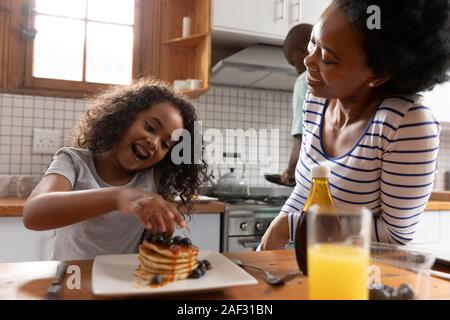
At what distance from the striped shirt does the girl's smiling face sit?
0.40m

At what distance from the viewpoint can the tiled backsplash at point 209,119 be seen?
6.59 ft

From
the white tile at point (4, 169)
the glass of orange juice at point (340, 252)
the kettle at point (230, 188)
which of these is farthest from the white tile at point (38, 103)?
the glass of orange juice at point (340, 252)

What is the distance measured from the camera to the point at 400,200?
85 cm

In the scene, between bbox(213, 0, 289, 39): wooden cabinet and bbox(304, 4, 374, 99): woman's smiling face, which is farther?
bbox(213, 0, 289, 39): wooden cabinet

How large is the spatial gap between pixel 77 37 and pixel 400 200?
1.91 meters

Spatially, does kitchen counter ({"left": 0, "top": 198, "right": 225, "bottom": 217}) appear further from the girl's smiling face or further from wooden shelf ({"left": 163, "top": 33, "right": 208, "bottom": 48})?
wooden shelf ({"left": 163, "top": 33, "right": 208, "bottom": 48})

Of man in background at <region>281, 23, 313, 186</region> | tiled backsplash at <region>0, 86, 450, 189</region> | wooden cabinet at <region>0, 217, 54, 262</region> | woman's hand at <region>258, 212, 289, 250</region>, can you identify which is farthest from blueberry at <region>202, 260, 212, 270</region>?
tiled backsplash at <region>0, 86, 450, 189</region>

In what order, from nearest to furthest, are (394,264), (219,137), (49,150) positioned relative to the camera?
(394,264)
(49,150)
(219,137)

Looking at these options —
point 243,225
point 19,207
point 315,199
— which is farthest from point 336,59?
point 19,207

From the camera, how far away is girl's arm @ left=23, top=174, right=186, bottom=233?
63cm

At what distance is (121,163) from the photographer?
1161 mm

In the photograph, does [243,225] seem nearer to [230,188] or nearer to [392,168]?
[230,188]

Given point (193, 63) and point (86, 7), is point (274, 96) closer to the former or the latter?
point (193, 63)
